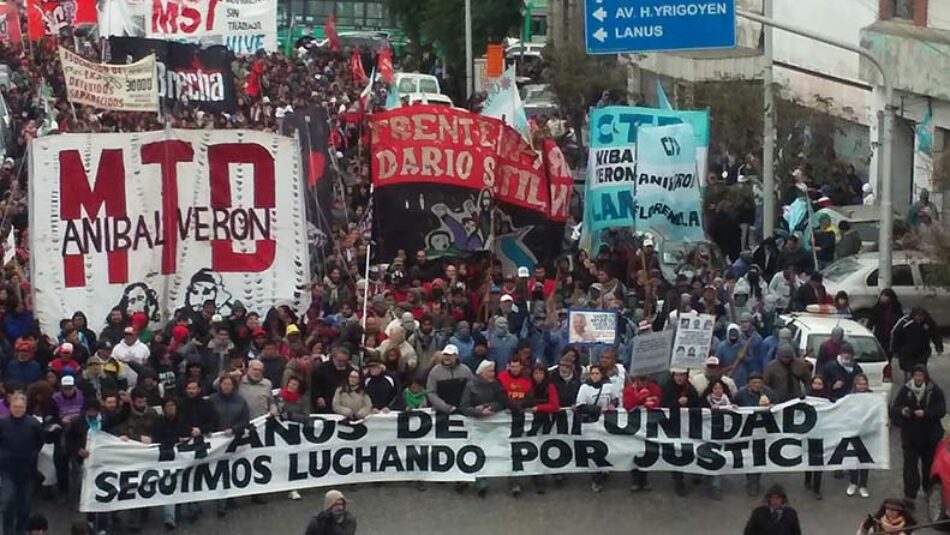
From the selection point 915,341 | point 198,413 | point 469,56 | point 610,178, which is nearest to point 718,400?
point 915,341

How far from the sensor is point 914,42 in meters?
32.4

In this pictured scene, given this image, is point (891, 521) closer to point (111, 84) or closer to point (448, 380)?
point (448, 380)

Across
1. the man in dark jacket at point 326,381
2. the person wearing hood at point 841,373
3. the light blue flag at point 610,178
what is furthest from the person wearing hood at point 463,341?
the light blue flag at point 610,178

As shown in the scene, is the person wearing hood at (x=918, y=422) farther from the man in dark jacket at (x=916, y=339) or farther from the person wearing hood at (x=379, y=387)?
the person wearing hood at (x=379, y=387)

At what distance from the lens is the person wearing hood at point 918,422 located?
637 inches

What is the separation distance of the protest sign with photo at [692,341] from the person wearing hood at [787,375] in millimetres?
568

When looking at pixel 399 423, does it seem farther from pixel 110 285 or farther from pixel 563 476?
pixel 110 285

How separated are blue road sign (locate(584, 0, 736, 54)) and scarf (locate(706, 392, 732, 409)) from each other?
297 inches

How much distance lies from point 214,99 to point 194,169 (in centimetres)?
1241

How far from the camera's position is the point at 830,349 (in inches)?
715

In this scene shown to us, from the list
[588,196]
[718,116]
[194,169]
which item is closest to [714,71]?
[718,116]

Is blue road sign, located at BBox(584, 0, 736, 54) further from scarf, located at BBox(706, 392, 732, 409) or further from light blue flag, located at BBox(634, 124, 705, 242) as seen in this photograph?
scarf, located at BBox(706, 392, 732, 409)

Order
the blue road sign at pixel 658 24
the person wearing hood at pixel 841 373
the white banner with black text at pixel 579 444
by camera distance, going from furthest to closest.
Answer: the blue road sign at pixel 658 24, the person wearing hood at pixel 841 373, the white banner with black text at pixel 579 444

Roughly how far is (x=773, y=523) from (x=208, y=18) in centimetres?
2753
